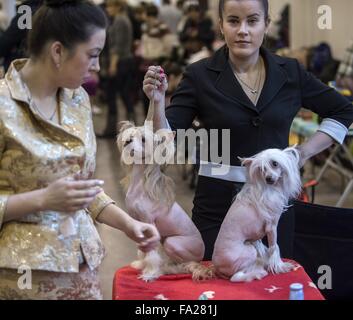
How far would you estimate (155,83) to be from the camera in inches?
69.3

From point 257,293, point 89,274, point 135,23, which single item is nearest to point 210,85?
point 257,293

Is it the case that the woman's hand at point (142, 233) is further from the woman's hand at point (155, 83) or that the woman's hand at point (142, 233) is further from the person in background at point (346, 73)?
the person in background at point (346, 73)

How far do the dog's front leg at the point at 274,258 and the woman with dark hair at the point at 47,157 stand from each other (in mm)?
546

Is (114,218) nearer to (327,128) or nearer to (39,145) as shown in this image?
(39,145)

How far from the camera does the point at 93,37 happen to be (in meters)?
1.41

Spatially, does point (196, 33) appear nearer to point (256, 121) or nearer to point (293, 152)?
point (256, 121)

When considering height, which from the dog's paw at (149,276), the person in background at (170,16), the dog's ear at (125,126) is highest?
the person in background at (170,16)

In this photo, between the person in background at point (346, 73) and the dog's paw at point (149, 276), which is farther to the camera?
the person in background at point (346, 73)

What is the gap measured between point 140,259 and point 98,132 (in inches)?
Answer: 236

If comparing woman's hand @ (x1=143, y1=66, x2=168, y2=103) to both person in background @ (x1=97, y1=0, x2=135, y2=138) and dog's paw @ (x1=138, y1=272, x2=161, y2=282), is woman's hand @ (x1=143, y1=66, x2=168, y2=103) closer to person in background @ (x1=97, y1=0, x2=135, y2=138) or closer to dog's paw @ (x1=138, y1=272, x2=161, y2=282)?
dog's paw @ (x1=138, y1=272, x2=161, y2=282)

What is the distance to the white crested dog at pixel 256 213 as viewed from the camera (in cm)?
172

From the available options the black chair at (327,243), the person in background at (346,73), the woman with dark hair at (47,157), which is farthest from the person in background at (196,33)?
the woman with dark hair at (47,157)

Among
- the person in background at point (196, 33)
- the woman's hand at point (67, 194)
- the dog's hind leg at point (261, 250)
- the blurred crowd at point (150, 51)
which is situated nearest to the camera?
the woman's hand at point (67, 194)

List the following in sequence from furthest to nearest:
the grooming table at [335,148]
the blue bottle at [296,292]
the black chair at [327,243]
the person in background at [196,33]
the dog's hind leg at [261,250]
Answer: the person in background at [196,33], the grooming table at [335,148], the black chair at [327,243], the dog's hind leg at [261,250], the blue bottle at [296,292]
